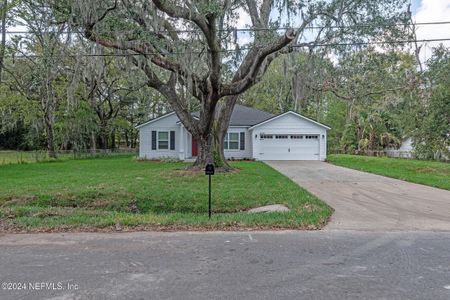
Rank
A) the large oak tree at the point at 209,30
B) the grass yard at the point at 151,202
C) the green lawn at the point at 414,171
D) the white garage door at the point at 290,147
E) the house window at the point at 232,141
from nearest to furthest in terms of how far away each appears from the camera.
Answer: the grass yard at the point at 151,202
the large oak tree at the point at 209,30
the green lawn at the point at 414,171
the white garage door at the point at 290,147
the house window at the point at 232,141

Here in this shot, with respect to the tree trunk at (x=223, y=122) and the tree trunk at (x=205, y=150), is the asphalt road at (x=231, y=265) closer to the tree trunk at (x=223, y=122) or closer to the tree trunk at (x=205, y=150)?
the tree trunk at (x=205, y=150)

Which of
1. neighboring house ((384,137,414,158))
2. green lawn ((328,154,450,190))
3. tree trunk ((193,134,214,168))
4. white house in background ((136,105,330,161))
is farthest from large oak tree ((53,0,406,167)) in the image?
neighboring house ((384,137,414,158))

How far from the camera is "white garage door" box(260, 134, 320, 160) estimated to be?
73.0ft

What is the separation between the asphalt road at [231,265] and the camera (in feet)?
10.7

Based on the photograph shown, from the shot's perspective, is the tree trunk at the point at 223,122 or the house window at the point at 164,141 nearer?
the tree trunk at the point at 223,122

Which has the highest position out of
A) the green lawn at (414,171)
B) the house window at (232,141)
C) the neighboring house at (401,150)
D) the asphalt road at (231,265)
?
the house window at (232,141)

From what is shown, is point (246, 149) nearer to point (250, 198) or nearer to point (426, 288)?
point (250, 198)

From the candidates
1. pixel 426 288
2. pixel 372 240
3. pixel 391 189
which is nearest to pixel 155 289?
pixel 426 288

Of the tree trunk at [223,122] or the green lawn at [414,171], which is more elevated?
the tree trunk at [223,122]

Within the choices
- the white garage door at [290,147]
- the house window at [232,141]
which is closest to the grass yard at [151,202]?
the white garage door at [290,147]

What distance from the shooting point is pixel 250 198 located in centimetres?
878

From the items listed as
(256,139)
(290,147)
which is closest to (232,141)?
(256,139)

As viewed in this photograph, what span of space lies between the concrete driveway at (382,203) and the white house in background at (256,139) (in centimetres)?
987

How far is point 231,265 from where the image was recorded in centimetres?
397
